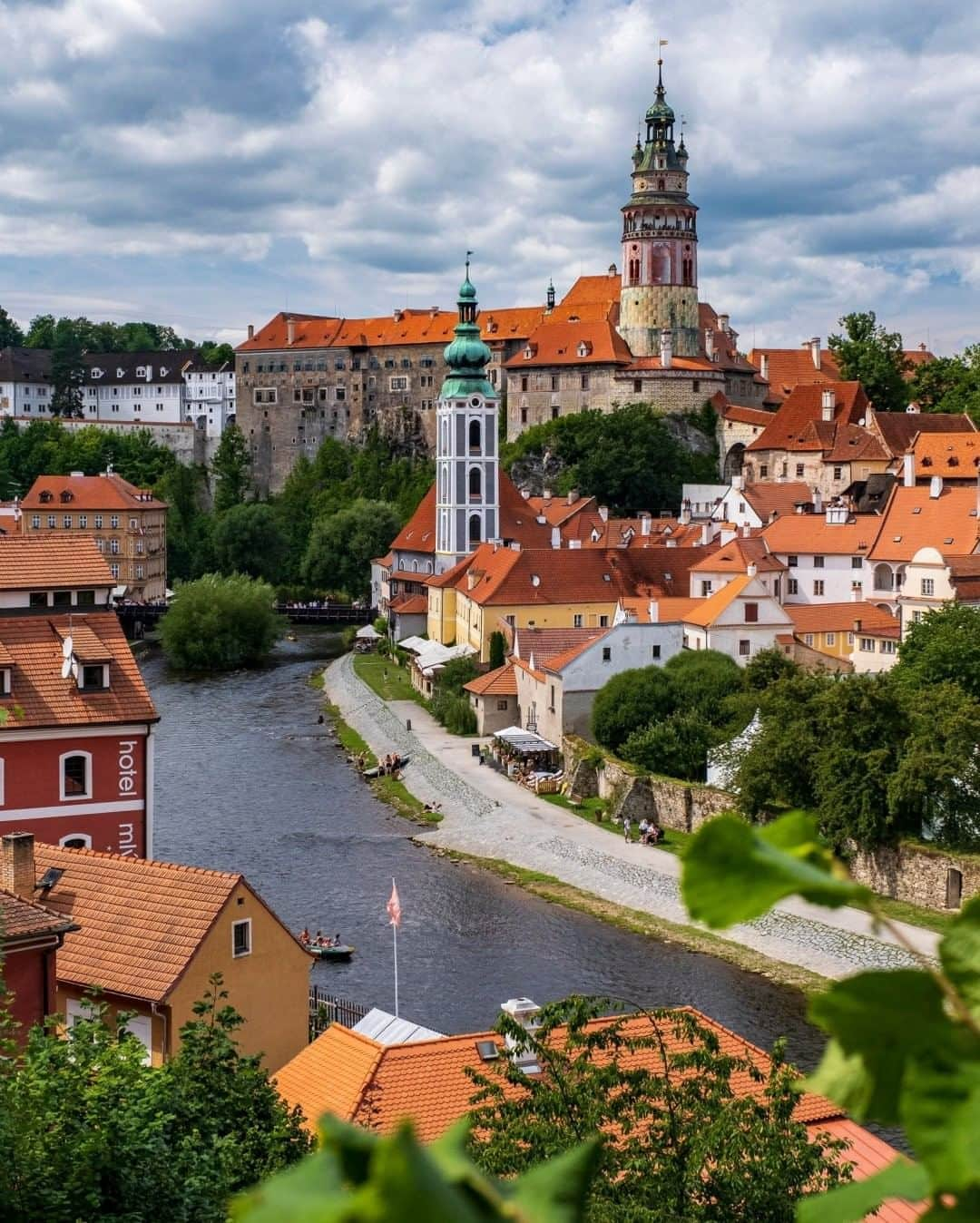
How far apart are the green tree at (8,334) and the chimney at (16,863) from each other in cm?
13200

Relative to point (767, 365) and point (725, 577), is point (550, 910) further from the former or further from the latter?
point (767, 365)

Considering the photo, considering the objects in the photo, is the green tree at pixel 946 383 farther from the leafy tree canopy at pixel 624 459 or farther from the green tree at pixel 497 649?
the green tree at pixel 497 649

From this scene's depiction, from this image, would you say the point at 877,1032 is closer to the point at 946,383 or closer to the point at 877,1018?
the point at 877,1018

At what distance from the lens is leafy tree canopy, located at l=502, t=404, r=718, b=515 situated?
2980 inches

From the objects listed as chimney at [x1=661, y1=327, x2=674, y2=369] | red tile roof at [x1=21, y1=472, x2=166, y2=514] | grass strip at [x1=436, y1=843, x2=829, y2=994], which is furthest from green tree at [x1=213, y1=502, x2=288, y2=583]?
grass strip at [x1=436, y1=843, x2=829, y2=994]

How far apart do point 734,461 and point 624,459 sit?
25.0ft

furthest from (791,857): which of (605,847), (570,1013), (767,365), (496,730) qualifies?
(767,365)

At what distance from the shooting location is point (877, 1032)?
1.48 metres

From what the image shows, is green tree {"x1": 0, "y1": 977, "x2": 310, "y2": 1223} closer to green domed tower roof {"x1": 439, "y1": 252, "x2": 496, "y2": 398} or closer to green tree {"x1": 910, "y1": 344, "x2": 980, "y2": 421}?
green domed tower roof {"x1": 439, "y1": 252, "x2": 496, "y2": 398}

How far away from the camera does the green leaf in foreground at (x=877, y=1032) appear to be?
145cm

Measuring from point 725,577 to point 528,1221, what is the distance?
48.4 metres

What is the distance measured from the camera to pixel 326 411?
10519cm

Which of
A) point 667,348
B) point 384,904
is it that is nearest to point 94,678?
point 384,904

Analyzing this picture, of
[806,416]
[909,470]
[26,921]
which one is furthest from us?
[806,416]
